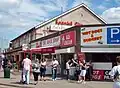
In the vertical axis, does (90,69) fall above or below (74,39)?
below

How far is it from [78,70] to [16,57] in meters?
36.1

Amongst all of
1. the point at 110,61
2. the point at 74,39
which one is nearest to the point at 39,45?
the point at 74,39

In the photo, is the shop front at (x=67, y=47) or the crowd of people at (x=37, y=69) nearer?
the crowd of people at (x=37, y=69)

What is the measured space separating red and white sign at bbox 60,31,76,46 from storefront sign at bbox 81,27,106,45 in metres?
1.04

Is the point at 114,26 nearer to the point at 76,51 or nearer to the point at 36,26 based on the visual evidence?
the point at 76,51

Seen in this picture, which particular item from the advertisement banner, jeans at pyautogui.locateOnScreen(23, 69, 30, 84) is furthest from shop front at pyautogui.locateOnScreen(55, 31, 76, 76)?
jeans at pyautogui.locateOnScreen(23, 69, 30, 84)

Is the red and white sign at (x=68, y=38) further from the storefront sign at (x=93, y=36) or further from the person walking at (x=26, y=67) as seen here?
the person walking at (x=26, y=67)

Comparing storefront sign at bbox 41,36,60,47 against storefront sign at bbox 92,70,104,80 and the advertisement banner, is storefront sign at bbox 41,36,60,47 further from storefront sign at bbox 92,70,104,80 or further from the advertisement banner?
storefront sign at bbox 92,70,104,80

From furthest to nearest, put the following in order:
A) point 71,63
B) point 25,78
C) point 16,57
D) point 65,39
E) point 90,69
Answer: point 16,57 < point 65,39 < point 71,63 < point 90,69 < point 25,78

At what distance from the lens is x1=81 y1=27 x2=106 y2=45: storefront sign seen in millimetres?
24844

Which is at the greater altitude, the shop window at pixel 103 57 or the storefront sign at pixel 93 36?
the storefront sign at pixel 93 36

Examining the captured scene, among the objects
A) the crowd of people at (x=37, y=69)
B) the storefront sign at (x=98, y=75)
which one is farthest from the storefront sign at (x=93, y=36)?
the storefront sign at (x=98, y=75)

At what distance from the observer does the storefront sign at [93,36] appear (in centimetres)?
2484

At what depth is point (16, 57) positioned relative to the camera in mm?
58594
